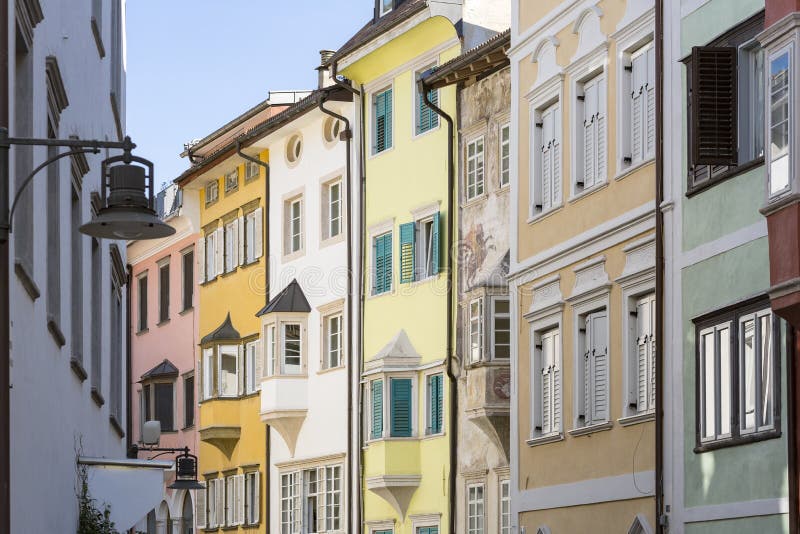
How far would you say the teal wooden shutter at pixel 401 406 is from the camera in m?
37.4

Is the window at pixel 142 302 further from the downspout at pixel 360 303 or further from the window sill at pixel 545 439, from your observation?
the window sill at pixel 545 439

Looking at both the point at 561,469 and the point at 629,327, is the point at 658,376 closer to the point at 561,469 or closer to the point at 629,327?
the point at 629,327

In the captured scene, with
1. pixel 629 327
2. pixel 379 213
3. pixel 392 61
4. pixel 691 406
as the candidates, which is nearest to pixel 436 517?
pixel 379 213

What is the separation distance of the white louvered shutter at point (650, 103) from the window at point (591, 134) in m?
1.57

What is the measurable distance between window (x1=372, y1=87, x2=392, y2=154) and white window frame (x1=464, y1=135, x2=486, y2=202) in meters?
3.99

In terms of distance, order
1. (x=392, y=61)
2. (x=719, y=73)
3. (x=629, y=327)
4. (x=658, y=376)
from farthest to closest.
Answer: (x=392, y=61) < (x=629, y=327) < (x=658, y=376) < (x=719, y=73)

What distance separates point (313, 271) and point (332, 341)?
5.89 feet

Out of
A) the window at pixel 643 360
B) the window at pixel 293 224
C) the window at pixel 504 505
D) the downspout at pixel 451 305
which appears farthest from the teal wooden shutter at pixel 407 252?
the window at pixel 643 360

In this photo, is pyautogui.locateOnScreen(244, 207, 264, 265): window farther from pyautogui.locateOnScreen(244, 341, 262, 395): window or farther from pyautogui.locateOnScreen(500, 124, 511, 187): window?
pyautogui.locateOnScreen(500, 124, 511, 187): window

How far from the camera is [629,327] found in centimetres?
2345

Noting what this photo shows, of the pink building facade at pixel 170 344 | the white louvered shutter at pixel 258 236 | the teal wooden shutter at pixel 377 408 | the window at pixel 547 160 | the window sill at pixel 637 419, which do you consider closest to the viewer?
the window sill at pixel 637 419

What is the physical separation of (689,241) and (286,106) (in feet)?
87.8

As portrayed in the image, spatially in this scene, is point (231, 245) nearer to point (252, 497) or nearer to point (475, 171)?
point (252, 497)

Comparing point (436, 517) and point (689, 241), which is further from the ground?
point (689, 241)
